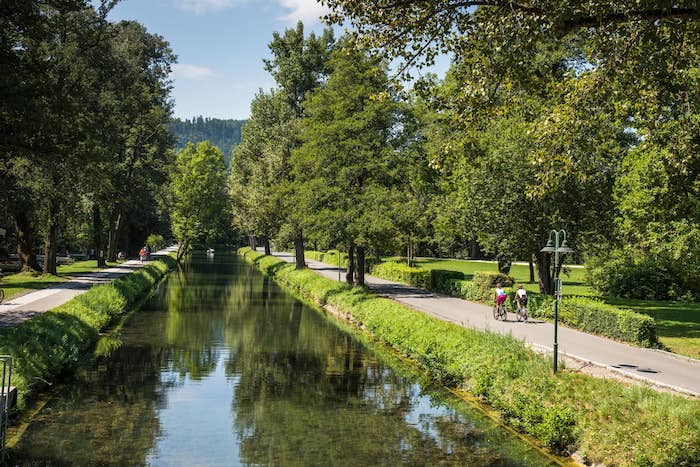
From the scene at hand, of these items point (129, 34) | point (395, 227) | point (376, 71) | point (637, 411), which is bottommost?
point (637, 411)

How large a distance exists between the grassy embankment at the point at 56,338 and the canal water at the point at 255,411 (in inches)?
24.8

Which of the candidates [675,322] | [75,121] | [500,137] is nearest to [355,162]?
[500,137]

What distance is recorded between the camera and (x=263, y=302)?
38.2 meters

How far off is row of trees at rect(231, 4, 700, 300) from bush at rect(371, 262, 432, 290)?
9.15 feet

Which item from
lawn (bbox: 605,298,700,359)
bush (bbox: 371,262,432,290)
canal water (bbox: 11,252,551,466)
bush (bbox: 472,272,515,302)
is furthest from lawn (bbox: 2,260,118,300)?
lawn (bbox: 605,298,700,359)

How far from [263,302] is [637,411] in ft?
94.0

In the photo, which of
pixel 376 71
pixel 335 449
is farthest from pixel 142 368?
pixel 376 71

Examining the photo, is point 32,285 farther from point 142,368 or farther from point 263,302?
point 142,368

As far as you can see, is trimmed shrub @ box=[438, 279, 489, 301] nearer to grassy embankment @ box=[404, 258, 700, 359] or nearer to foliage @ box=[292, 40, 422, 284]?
foliage @ box=[292, 40, 422, 284]

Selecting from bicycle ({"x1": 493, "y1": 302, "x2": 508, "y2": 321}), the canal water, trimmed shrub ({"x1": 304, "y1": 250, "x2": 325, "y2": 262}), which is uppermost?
trimmed shrub ({"x1": 304, "y1": 250, "x2": 325, "y2": 262})

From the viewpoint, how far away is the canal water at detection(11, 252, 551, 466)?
1215 centimetres

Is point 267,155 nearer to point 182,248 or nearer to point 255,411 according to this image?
point 255,411

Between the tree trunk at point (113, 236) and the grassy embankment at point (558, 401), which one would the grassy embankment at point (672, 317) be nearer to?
the grassy embankment at point (558, 401)

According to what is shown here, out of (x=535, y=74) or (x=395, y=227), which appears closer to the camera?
(x=535, y=74)
